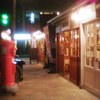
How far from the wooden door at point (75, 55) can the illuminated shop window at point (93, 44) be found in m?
0.97

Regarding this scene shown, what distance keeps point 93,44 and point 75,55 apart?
258cm

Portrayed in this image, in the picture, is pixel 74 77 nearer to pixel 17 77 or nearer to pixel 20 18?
pixel 17 77

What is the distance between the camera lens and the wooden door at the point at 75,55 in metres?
13.9

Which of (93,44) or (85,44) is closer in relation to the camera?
(93,44)

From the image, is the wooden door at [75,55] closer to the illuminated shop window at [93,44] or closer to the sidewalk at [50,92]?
the sidewalk at [50,92]

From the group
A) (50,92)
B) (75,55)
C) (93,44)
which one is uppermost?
(93,44)

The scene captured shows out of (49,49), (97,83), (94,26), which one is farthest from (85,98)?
(49,49)

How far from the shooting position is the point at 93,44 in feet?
39.5

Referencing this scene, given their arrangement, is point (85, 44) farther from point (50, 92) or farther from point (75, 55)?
point (50, 92)

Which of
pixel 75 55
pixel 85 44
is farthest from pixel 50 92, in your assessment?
pixel 75 55

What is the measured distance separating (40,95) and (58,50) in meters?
8.39

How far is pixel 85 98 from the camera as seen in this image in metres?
11.0

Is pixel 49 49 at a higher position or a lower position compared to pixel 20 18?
lower

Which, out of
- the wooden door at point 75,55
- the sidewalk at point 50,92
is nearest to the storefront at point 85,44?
the wooden door at point 75,55
